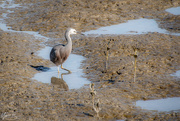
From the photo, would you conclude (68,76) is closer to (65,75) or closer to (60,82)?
(65,75)

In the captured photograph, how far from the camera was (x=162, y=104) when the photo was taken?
7.23 m

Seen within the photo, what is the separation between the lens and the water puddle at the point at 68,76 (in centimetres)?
886

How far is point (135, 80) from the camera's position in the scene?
28.2 feet

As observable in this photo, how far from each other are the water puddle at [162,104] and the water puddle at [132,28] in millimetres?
6122

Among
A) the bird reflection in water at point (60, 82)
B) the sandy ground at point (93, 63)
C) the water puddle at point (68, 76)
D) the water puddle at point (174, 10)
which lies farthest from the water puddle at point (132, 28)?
the bird reflection in water at point (60, 82)

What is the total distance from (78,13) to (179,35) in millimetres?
5533

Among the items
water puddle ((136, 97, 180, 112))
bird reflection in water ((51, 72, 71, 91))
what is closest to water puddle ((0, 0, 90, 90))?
bird reflection in water ((51, 72, 71, 91))

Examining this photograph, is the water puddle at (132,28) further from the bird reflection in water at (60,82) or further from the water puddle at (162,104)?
the water puddle at (162,104)

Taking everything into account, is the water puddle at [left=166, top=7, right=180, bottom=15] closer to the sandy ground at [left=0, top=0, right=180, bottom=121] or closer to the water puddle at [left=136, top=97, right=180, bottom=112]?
the sandy ground at [left=0, top=0, right=180, bottom=121]

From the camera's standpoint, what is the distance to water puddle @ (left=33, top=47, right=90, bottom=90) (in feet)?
29.1

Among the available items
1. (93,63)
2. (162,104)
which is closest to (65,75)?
(93,63)

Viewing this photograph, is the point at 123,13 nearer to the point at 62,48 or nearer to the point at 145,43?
the point at 145,43

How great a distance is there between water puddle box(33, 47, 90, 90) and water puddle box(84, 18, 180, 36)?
3.12 meters

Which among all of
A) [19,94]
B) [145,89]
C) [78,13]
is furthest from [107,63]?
[78,13]
